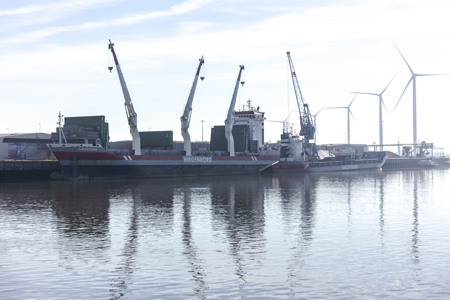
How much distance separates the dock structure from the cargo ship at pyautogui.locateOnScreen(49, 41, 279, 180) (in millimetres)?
4763

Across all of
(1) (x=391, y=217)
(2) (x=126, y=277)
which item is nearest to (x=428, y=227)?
(1) (x=391, y=217)

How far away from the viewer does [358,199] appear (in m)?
52.1

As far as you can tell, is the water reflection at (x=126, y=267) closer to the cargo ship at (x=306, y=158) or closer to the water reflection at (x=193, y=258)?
the water reflection at (x=193, y=258)

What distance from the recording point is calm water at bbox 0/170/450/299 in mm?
17953

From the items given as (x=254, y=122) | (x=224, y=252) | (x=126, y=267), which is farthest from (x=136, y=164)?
(x=126, y=267)

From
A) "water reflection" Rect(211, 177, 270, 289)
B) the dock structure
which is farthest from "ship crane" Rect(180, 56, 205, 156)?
"water reflection" Rect(211, 177, 270, 289)

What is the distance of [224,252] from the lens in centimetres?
2398

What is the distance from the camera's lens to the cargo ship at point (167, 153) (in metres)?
84.2

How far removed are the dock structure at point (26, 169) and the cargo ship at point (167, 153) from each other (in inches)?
188

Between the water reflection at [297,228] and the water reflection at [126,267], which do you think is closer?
the water reflection at [126,267]

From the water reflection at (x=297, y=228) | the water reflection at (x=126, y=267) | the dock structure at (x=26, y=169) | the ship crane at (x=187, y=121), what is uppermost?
the ship crane at (x=187, y=121)

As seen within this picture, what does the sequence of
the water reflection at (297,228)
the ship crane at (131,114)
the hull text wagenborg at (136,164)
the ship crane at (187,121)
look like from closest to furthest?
the water reflection at (297,228)
the hull text wagenborg at (136,164)
the ship crane at (131,114)
the ship crane at (187,121)

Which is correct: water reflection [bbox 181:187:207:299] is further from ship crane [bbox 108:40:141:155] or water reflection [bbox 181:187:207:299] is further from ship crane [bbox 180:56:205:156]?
ship crane [bbox 180:56:205:156]

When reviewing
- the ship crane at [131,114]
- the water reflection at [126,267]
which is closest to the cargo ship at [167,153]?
the ship crane at [131,114]
